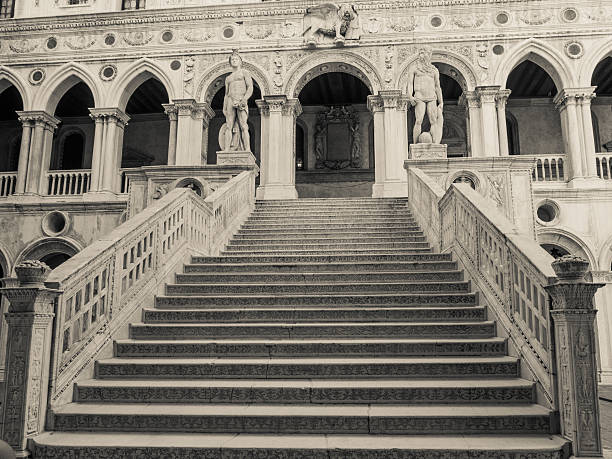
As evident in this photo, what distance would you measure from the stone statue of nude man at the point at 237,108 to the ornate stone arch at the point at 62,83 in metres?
7.01

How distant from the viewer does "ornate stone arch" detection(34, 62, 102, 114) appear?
18.1 metres

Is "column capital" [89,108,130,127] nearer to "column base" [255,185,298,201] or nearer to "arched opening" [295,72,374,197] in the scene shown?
"column base" [255,185,298,201]

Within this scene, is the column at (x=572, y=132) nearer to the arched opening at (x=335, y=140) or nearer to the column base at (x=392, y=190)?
the column base at (x=392, y=190)

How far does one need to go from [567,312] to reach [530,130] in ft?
58.2

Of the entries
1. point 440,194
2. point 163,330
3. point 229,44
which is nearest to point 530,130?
point 229,44

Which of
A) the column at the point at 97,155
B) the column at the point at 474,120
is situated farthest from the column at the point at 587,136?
the column at the point at 97,155

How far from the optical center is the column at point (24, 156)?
17578 millimetres

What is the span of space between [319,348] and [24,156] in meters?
15.3

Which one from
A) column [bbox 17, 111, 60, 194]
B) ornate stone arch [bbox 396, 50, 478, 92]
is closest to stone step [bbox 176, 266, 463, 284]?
ornate stone arch [bbox 396, 50, 478, 92]

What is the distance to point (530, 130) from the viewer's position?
20578 millimetres

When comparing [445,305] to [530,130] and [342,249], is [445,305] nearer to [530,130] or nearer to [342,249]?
[342,249]

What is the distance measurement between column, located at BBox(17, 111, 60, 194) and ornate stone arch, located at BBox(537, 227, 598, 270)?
581 inches

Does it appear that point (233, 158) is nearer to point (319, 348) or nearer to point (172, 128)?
point (172, 128)

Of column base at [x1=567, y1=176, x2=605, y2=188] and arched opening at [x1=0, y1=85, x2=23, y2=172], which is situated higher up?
arched opening at [x1=0, y1=85, x2=23, y2=172]
